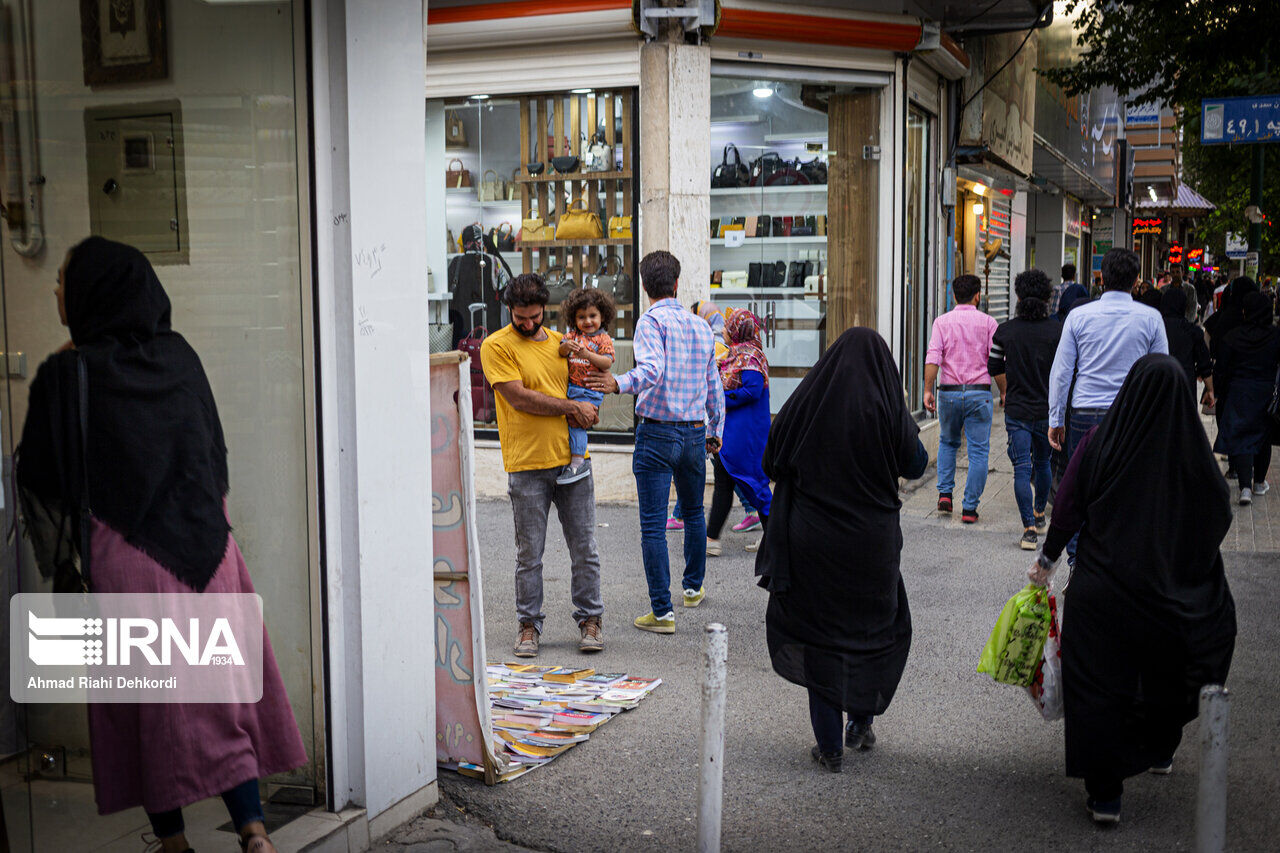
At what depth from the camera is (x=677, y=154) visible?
35.3 ft

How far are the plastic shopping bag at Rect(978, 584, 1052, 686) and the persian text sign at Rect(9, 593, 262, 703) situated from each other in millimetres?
2776

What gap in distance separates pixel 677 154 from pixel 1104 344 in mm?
A: 4564

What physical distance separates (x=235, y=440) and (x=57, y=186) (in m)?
0.98

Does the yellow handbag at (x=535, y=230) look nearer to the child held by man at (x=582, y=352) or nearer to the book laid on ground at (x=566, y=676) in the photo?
the child held by man at (x=582, y=352)

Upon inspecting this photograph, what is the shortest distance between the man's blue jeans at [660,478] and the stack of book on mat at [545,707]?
0.78 meters

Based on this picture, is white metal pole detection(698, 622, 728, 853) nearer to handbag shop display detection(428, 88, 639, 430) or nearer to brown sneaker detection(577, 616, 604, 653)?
brown sneaker detection(577, 616, 604, 653)

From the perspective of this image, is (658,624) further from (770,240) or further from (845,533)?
(770,240)

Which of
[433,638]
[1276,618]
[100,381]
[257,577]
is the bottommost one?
[1276,618]

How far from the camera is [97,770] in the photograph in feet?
10.4

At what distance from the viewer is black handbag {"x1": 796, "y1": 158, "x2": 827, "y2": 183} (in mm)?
12641

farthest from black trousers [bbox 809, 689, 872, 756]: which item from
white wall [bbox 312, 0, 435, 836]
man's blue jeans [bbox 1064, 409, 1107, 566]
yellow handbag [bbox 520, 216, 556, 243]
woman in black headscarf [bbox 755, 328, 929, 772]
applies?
yellow handbag [bbox 520, 216, 556, 243]

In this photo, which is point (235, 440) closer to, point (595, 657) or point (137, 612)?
point (137, 612)

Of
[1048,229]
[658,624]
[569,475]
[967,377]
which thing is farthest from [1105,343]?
[1048,229]

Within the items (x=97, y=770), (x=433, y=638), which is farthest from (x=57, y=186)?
(x=433, y=638)
